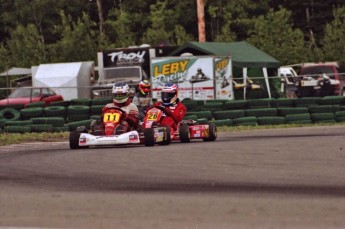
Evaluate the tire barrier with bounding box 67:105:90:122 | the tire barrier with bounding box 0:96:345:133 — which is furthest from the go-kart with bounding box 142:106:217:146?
the tire barrier with bounding box 67:105:90:122

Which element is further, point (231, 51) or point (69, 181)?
point (231, 51)

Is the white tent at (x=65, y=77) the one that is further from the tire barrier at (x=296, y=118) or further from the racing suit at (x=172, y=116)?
the racing suit at (x=172, y=116)

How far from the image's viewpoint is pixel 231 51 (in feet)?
114

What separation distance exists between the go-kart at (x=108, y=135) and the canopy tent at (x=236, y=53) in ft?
57.0

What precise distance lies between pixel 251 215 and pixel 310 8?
Answer: 64.5 m

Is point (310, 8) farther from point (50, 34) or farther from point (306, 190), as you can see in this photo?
point (306, 190)

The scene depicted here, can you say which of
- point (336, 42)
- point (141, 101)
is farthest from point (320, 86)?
point (141, 101)

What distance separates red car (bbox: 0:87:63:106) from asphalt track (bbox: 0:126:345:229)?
18.8m

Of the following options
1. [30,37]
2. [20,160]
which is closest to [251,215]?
[20,160]

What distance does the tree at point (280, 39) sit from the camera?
49250mm

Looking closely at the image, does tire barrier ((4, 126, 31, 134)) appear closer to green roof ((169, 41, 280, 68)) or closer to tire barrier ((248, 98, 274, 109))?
tire barrier ((248, 98, 274, 109))

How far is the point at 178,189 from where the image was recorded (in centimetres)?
895

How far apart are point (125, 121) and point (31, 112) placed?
8.32 m

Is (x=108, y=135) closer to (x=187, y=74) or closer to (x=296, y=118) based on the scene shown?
(x=296, y=118)
